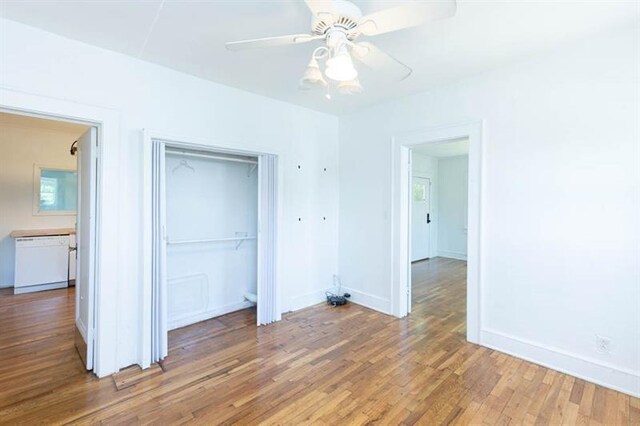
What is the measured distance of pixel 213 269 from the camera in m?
3.86

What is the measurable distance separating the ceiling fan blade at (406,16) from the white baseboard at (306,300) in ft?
10.7

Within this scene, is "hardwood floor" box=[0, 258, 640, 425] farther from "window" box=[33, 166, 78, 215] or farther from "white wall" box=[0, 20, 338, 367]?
"window" box=[33, 166, 78, 215]

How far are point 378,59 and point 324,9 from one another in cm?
52

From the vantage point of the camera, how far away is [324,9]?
1.47 meters

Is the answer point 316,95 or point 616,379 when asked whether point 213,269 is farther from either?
point 616,379

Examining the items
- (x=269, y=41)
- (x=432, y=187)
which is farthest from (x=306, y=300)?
(x=432, y=187)

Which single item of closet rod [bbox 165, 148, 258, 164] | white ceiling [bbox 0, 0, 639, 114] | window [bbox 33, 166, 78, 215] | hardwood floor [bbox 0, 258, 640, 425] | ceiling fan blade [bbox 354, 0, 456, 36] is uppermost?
white ceiling [bbox 0, 0, 639, 114]

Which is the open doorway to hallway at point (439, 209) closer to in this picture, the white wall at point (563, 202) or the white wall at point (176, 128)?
the white wall at point (176, 128)

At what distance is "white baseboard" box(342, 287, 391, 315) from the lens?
3.98 meters

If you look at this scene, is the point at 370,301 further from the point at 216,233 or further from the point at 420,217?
the point at 420,217

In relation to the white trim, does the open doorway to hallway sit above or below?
above

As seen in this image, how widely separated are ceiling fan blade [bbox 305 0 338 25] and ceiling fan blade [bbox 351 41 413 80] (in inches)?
9.5

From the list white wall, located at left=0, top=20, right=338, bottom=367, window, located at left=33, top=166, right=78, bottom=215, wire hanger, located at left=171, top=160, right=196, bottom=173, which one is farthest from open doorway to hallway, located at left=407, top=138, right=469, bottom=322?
window, located at left=33, top=166, right=78, bottom=215

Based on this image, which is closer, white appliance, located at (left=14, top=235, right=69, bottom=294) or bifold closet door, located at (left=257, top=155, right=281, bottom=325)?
bifold closet door, located at (left=257, top=155, right=281, bottom=325)
